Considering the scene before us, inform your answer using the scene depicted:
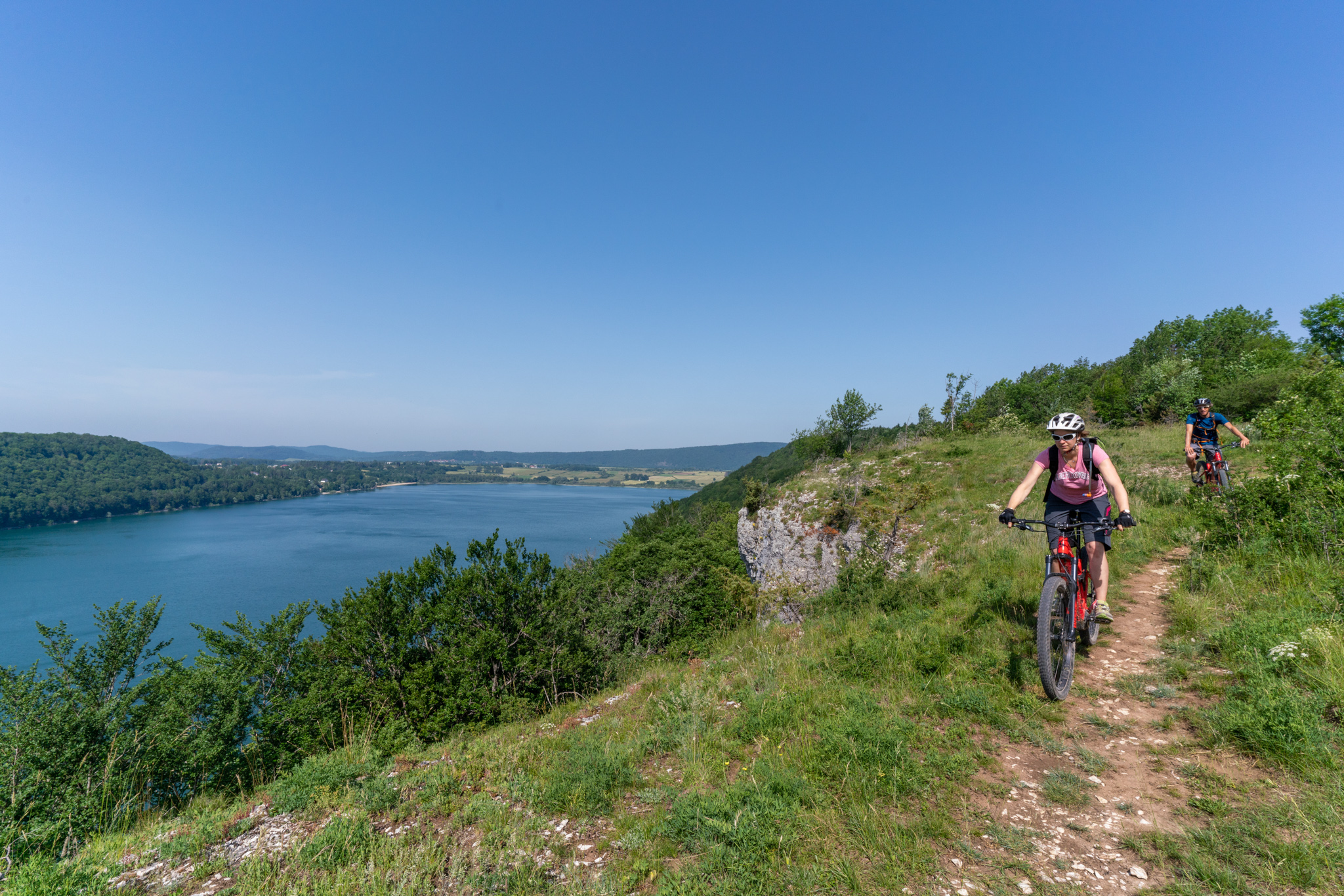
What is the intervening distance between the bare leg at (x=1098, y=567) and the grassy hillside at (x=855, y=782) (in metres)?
0.78

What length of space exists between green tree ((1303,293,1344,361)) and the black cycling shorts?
33659 mm

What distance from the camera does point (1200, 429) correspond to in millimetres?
8664

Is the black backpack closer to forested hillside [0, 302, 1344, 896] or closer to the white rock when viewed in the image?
forested hillside [0, 302, 1344, 896]

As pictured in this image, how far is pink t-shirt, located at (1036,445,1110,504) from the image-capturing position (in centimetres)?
497

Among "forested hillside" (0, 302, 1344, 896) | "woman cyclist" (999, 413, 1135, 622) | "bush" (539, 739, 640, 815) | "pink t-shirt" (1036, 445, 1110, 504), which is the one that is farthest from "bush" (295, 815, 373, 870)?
"pink t-shirt" (1036, 445, 1110, 504)

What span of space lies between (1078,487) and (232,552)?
365 ft

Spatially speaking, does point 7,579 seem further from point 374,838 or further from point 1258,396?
point 1258,396

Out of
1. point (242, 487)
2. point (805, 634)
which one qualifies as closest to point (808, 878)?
point (805, 634)

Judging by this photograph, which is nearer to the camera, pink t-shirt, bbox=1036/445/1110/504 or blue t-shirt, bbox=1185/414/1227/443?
pink t-shirt, bbox=1036/445/1110/504

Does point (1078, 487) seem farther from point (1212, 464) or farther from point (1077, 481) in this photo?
point (1212, 464)

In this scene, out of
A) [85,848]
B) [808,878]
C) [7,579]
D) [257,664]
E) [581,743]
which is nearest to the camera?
[808,878]

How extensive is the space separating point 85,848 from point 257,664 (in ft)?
56.0

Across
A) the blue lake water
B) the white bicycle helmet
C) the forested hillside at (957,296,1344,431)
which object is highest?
the forested hillside at (957,296,1344,431)

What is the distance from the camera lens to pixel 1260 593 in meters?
5.44
